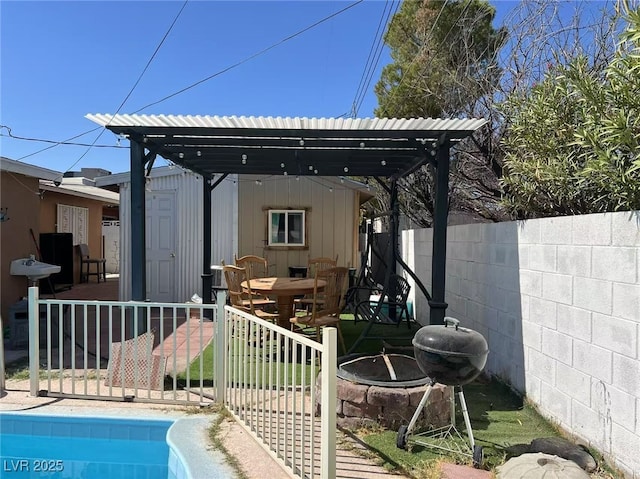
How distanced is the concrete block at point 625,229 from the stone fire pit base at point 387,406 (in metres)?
1.59

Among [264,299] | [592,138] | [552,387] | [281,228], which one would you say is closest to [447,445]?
[552,387]

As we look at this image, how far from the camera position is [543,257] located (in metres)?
3.42

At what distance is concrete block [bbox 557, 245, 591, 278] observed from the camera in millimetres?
2828

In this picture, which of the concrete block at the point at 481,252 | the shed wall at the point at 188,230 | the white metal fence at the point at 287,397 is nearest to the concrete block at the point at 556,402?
the concrete block at the point at 481,252

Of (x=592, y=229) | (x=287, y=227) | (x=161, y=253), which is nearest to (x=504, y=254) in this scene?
(x=592, y=229)

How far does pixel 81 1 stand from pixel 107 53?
1.97 metres

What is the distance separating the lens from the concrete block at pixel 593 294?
2.59 meters

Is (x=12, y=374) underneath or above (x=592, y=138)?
underneath

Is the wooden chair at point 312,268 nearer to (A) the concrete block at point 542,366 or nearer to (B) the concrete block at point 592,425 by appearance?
(A) the concrete block at point 542,366

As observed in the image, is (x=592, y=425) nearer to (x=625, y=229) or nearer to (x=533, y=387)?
(x=533, y=387)

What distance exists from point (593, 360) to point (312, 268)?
6.03m

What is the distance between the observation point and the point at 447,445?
2895 mm

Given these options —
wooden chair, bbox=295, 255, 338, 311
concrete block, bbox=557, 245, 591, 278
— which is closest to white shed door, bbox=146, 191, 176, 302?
wooden chair, bbox=295, 255, 338, 311

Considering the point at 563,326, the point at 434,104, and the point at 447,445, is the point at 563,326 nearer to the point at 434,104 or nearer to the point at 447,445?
the point at 447,445
